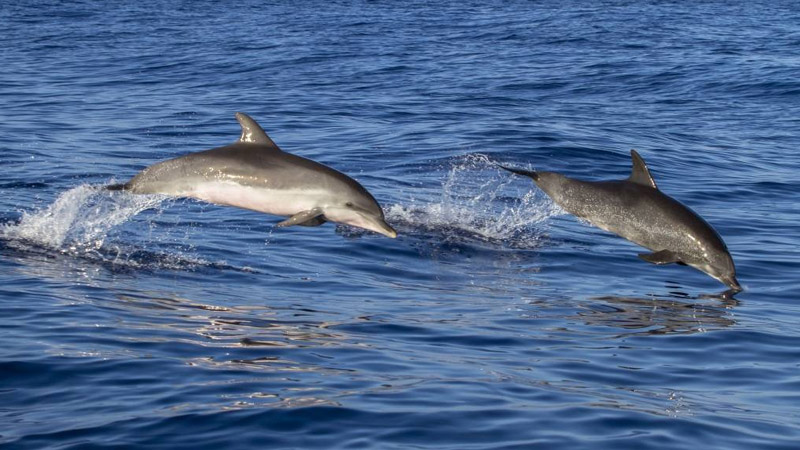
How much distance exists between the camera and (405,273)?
37.3 ft

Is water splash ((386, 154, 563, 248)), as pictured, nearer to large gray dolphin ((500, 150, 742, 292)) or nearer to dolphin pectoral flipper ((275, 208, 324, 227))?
large gray dolphin ((500, 150, 742, 292))

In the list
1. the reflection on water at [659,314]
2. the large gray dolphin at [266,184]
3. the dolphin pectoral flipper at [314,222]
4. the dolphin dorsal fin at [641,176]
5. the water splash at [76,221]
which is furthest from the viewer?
the water splash at [76,221]

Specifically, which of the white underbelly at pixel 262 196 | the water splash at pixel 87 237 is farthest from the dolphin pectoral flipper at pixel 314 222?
the water splash at pixel 87 237

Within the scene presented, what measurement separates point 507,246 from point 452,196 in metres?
2.75

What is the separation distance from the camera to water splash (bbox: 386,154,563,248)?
43.2 ft

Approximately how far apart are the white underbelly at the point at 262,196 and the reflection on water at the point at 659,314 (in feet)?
7.40

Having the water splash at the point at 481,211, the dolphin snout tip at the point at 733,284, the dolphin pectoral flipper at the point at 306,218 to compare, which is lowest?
the water splash at the point at 481,211

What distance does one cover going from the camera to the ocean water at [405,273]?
22.5ft

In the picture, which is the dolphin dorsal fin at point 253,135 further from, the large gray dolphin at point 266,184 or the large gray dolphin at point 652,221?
the large gray dolphin at point 652,221

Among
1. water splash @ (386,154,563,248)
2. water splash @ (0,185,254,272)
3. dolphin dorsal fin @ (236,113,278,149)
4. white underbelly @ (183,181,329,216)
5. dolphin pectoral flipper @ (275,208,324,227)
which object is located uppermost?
dolphin dorsal fin @ (236,113,278,149)

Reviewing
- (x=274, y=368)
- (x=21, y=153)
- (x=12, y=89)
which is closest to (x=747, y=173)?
(x=21, y=153)

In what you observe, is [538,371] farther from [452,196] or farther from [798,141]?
[798,141]

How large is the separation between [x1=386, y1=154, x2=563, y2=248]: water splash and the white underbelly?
126 inches

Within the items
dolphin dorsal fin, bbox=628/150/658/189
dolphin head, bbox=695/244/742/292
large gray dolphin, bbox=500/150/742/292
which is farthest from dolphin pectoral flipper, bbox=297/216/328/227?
dolphin head, bbox=695/244/742/292
